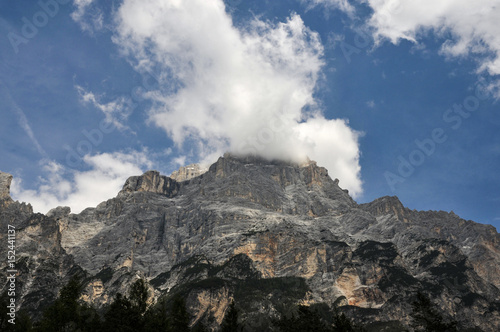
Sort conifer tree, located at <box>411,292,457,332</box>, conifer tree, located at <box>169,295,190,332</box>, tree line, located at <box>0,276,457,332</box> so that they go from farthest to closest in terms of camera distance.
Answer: conifer tree, located at <box>169,295,190,332</box>, conifer tree, located at <box>411,292,457,332</box>, tree line, located at <box>0,276,457,332</box>

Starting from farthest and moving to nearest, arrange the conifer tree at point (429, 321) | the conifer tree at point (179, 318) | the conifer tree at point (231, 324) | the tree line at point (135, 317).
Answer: the conifer tree at point (231, 324)
the conifer tree at point (179, 318)
the conifer tree at point (429, 321)
the tree line at point (135, 317)

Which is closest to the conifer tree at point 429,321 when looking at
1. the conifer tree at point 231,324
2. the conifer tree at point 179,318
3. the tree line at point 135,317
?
the tree line at point 135,317

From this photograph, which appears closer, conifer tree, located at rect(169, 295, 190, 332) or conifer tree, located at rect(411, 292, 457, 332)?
conifer tree, located at rect(411, 292, 457, 332)

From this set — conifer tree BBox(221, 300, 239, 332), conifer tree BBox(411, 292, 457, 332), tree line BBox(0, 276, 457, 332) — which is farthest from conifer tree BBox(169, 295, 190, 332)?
conifer tree BBox(411, 292, 457, 332)

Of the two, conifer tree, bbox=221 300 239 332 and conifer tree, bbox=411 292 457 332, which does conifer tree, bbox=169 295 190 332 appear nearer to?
conifer tree, bbox=221 300 239 332

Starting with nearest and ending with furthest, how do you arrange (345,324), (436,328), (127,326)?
(127,326) < (436,328) < (345,324)

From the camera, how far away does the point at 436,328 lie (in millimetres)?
72188

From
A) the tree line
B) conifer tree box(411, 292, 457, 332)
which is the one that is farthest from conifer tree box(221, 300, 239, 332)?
conifer tree box(411, 292, 457, 332)

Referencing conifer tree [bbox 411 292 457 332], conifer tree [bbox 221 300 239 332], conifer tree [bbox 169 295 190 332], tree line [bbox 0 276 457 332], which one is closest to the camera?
tree line [bbox 0 276 457 332]

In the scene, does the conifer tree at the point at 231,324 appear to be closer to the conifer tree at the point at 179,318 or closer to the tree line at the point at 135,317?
the tree line at the point at 135,317

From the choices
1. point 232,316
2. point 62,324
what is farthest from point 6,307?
point 232,316

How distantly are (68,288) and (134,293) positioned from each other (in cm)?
1357

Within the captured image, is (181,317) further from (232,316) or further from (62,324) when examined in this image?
(62,324)

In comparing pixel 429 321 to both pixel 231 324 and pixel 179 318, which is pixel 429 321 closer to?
pixel 231 324
